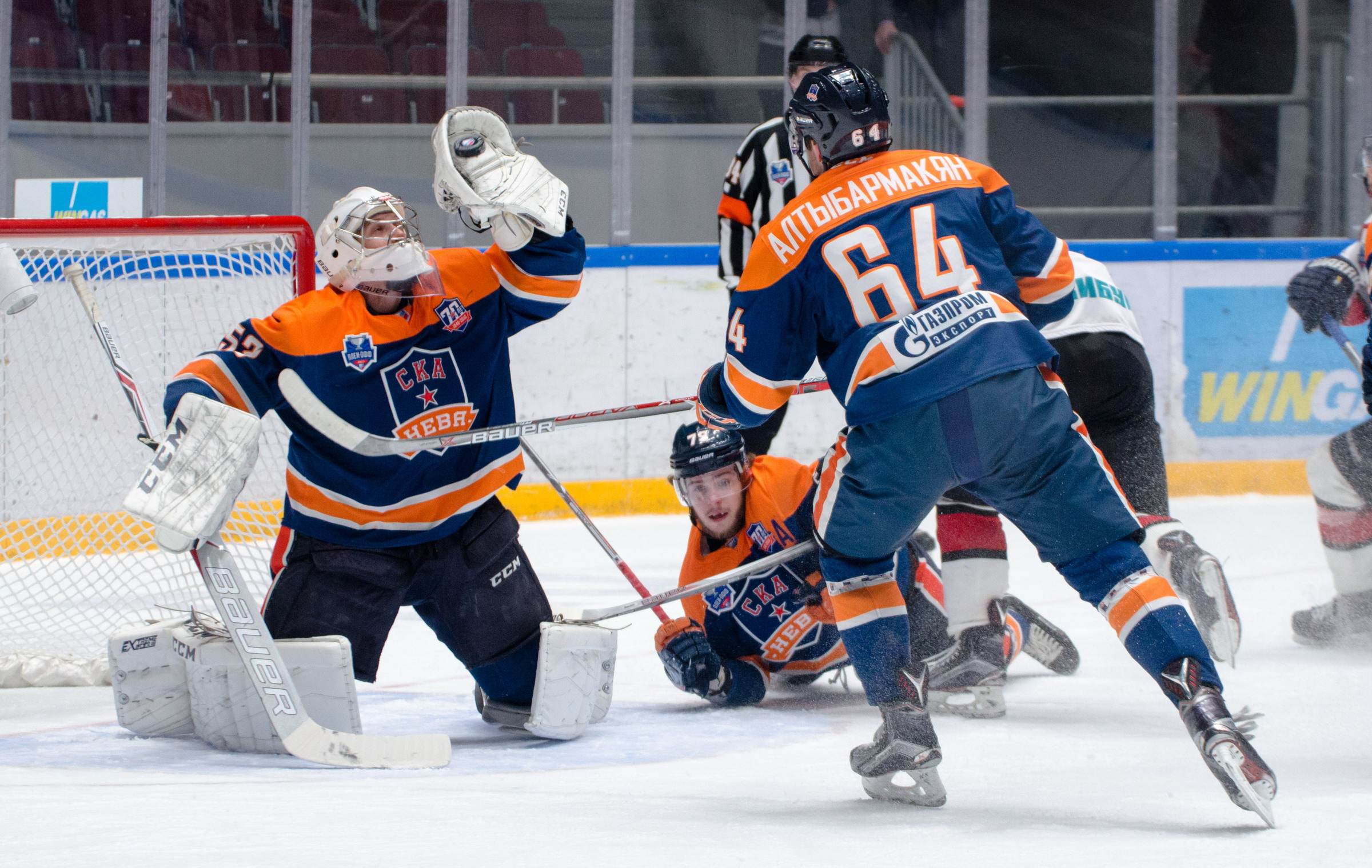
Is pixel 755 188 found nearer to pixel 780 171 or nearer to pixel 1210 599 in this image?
pixel 780 171

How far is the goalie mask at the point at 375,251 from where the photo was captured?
244 cm

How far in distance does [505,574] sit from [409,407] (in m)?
0.34

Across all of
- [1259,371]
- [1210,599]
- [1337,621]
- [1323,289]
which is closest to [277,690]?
[1210,599]

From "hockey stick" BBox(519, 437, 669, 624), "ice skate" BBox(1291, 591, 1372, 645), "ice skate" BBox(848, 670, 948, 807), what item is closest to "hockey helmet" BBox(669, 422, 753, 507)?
"hockey stick" BBox(519, 437, 669, 624)

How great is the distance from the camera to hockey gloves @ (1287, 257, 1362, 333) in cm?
323

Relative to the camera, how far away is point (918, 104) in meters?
5.87

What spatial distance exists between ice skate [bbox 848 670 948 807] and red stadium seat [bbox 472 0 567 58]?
13.3ft

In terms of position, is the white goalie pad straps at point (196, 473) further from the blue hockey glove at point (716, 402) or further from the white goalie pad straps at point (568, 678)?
the blue hockey glove at point (716, 402)

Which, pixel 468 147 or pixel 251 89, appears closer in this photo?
pixel 468 147

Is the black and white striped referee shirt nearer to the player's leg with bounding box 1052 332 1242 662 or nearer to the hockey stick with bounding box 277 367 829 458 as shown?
the player's leg with bounding box 1052 332 1242 662

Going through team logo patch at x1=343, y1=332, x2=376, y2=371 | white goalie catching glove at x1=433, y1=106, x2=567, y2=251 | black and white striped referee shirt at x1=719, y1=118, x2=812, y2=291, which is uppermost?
black and white striped referee shirt at x1=719, y1=118, x2=812, y2=291

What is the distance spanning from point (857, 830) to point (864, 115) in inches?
38.1

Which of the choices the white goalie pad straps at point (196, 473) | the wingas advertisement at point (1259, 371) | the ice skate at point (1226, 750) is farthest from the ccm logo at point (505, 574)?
the wingas advertisement at point (1259, 371)

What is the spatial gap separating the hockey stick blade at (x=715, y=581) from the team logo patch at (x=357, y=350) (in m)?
0.58
